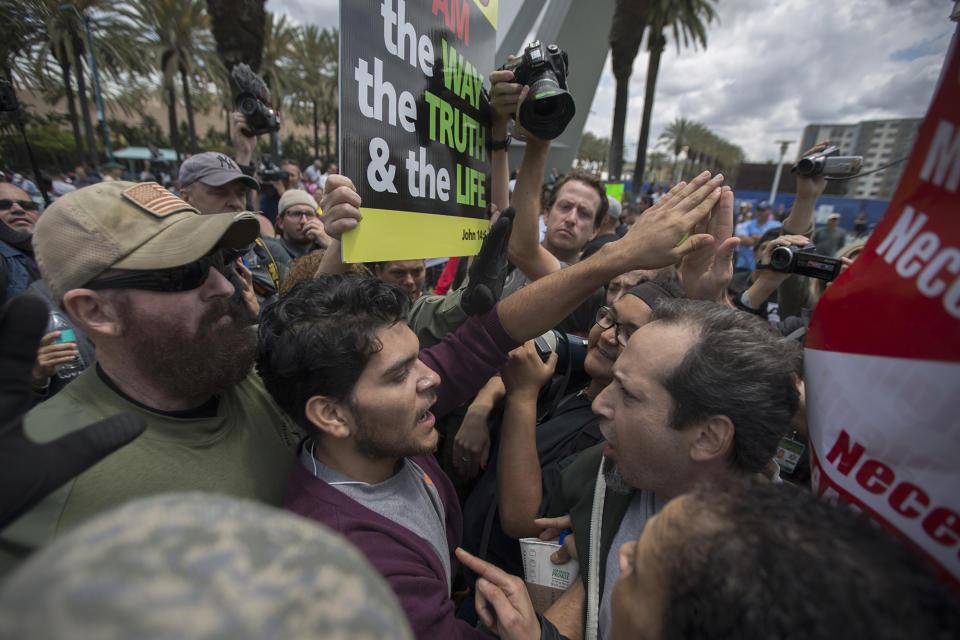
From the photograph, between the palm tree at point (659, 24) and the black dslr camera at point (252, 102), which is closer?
the black dslr camera at point (252, 102)

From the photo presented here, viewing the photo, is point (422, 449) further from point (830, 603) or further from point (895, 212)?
point (895, 212)

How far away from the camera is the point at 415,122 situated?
1.62m

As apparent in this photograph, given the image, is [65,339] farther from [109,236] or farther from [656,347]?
[656,347]

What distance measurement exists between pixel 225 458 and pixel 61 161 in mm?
35984

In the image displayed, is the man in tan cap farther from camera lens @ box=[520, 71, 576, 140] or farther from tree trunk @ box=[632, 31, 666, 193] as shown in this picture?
tree trunk @ box=[632, 31, 666, 193]

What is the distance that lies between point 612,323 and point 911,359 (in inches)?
54.3

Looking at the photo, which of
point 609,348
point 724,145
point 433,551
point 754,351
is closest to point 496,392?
point 609,348

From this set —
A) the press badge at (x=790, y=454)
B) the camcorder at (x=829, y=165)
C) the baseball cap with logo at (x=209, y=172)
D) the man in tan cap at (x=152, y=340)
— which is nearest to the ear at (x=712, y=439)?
the press badge at (x=790, y=454)

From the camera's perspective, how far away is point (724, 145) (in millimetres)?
65125

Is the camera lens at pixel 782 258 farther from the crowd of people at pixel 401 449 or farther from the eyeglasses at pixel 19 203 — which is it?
the eyeglasses at pixel 19 203

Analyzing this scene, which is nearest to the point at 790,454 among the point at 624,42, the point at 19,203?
the point at 19,203

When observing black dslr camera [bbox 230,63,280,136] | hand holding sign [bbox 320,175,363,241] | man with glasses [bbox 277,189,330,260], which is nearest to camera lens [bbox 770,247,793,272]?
hand holding sign [bbox 320,175,363,241]

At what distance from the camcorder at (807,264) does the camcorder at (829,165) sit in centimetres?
75

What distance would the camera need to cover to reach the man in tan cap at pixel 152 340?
1142mm
